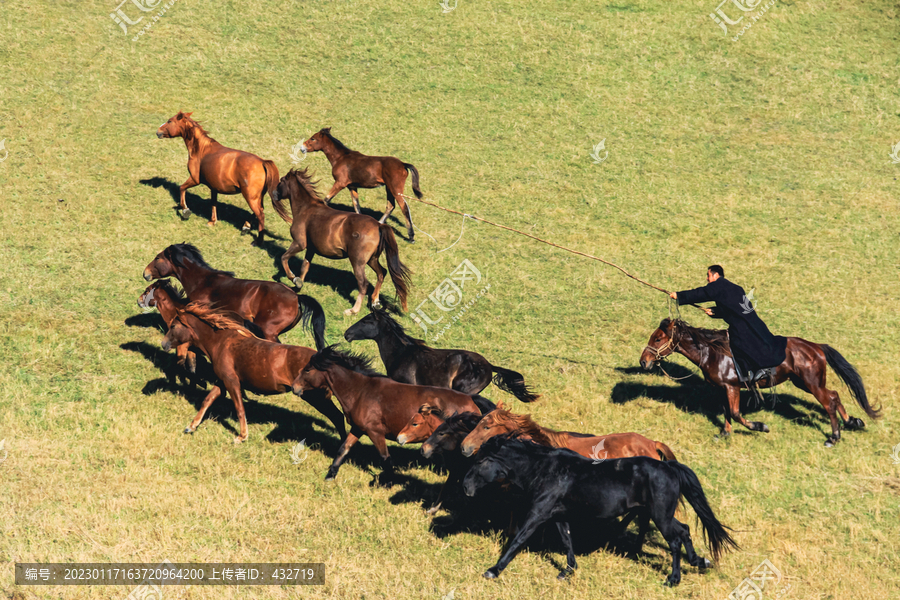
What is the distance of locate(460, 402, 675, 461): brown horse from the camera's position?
337 inches

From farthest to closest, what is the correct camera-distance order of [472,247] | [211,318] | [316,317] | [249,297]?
[472,247] < [249,297] < [316,317] < [211,318]

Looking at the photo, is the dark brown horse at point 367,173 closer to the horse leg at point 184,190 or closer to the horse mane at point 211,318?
the horse leg at point 184,190

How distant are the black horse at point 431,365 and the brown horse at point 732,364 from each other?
2686 millimetres

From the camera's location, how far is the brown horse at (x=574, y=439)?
8555mm

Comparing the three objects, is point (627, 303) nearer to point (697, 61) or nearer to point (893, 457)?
point (893, 457)

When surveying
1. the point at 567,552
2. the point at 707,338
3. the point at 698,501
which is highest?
the point at 698,501

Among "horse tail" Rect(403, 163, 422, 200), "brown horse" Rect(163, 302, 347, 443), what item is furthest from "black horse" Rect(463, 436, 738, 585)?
"horse tail" Rect(403, 163, 422, 200)

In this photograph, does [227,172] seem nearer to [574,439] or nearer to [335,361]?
[335,361]

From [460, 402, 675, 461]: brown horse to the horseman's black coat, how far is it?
3.33m

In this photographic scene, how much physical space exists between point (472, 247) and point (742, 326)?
7856 mm

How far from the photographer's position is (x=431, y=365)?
11086 mm

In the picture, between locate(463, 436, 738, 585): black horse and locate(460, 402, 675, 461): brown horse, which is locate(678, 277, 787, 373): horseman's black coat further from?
locate(463, 436, 738, 585): black horse

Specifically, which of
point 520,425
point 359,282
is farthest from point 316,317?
point 520,425

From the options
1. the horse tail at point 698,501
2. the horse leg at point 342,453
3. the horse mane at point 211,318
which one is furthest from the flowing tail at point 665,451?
the horse mane at point 211,318
